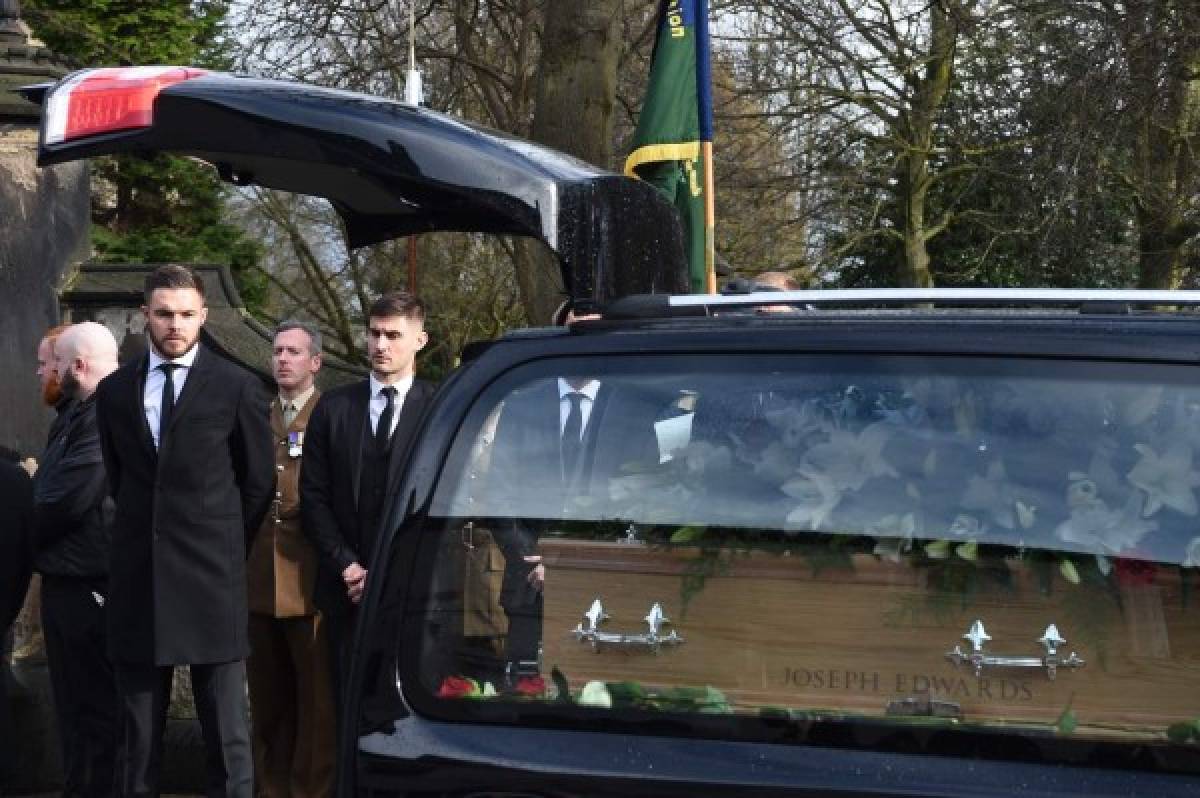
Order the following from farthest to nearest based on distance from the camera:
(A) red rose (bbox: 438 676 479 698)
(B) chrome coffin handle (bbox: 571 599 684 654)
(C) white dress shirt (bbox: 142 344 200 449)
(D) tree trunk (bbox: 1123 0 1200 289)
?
(D) tree trunk (bbox: 1123 0 1200 289)
(C) white dress shirt (bbox: 142 344 200 449)
(A) red rose (bbox: 438 676 479 698)
(B) chrome coffin handle (bbox: 571 599 684 654)

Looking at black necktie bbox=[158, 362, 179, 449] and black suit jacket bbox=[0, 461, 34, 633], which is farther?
black suit jacket bbox=[0, 461, 34, 633]

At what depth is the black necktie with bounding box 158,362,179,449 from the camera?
6.23m

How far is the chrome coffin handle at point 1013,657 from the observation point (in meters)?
3.14

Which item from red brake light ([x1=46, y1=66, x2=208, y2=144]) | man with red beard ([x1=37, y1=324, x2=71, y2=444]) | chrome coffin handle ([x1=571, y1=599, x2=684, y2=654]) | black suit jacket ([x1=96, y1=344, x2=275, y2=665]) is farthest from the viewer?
man with red beard ([x1=37, y1=324, x2=71, y2=444])

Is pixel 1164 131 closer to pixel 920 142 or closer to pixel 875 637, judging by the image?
pixel 920 142

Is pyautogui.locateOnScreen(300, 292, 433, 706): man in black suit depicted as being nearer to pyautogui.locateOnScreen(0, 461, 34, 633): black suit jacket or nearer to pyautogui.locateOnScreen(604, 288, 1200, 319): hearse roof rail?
pyautogui.locateOnScreen(0, 461, 34, 633): black suit jacket

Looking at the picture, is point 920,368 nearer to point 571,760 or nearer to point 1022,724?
point 1022,724

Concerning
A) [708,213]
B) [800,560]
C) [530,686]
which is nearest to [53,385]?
[708,213]

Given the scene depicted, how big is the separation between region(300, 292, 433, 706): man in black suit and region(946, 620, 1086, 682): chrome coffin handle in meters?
4.01

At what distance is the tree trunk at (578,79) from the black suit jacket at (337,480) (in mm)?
5834

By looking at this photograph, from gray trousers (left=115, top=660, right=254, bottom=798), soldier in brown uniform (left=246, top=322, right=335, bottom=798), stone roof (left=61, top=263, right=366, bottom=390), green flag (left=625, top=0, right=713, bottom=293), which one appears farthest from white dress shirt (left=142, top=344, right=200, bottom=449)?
stone roof (left=61, top=263, right=366, bottom=390)

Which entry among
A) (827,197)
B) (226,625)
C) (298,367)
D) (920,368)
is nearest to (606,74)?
(298,367)

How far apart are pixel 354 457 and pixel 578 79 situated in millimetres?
6467

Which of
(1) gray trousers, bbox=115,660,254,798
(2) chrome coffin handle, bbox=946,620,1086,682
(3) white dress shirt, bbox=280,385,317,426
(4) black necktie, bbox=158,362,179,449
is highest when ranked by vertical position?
(4) black necktie, bbox=158,362,179,449
